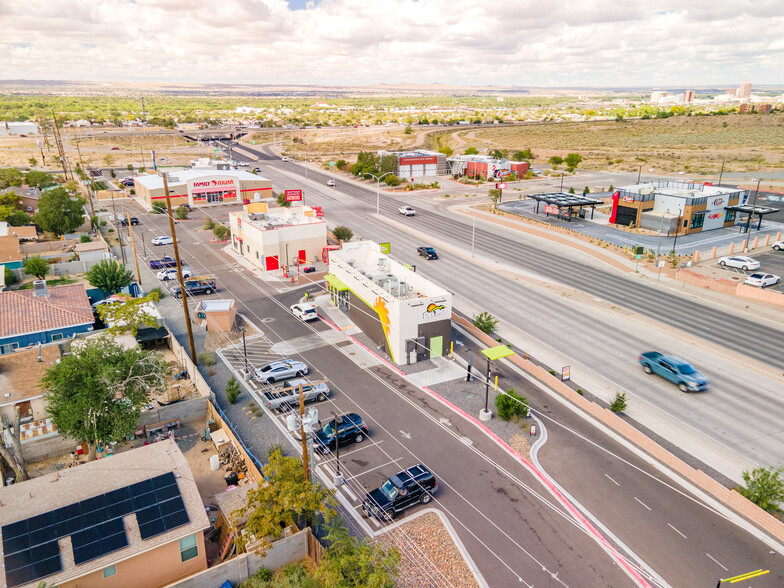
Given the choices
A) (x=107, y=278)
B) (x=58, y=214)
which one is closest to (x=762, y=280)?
(x=107, y=278)

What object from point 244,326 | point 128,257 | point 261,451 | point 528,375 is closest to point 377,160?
point 128,257

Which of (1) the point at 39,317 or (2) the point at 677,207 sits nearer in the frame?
(1) the point at 39,317

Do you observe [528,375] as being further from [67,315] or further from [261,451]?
[67,315]

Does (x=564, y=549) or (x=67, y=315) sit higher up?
(x=67, y=315)

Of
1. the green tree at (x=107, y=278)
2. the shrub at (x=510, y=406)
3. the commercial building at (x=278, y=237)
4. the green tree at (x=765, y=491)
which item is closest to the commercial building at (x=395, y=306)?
the shrub at (x=510, y=406)

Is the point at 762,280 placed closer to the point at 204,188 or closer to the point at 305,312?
the point at 305,312

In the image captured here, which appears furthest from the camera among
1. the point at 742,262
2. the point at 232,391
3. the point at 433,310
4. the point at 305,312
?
the point at 742,262
